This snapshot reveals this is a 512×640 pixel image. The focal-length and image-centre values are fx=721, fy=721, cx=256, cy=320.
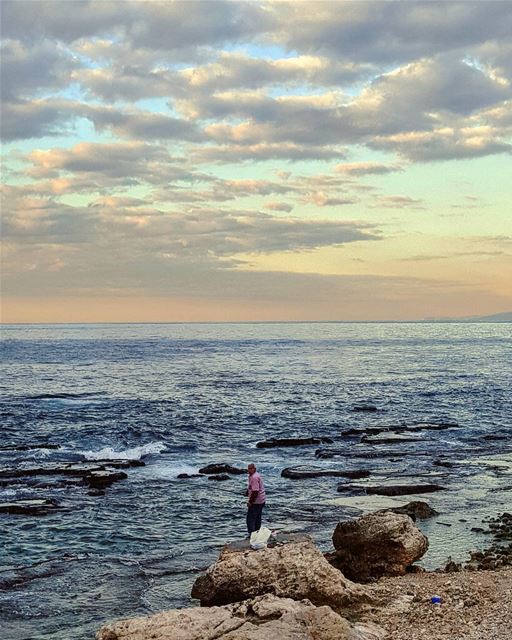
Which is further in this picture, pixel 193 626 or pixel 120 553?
pixel 120 553

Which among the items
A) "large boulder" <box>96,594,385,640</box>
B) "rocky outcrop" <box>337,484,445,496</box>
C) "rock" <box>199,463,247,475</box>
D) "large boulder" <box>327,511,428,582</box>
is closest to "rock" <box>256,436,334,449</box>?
"rock" <box>199,463,247,475</box>

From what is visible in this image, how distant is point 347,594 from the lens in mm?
17797

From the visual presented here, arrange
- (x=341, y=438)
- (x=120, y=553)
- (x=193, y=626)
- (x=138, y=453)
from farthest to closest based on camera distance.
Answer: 1. (x=341, y=438)
2. (x=138, y=453)
3. (x=120, y=553)
4. (x=193, y=626)

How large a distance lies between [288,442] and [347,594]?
2621 centimetres

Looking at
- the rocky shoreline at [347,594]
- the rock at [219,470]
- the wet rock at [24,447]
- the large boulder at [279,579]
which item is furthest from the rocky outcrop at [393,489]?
the wet rock at [24,447]

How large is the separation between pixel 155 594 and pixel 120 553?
4094 mm

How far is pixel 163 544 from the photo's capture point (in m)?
24.7

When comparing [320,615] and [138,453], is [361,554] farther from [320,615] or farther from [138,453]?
[138,453]

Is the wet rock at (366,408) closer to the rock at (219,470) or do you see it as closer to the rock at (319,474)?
the rock at (319,474)

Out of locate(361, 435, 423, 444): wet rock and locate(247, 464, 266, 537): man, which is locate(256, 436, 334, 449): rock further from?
locate(247, 464, 266, 537): man

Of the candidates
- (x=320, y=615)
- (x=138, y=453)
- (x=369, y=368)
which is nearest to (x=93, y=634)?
(x=320, y=615)

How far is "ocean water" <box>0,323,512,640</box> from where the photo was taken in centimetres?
2117

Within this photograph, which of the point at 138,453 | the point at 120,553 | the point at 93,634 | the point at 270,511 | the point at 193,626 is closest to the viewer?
the point at 193,626

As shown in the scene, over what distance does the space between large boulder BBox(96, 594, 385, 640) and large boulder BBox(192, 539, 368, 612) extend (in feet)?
7.26
